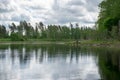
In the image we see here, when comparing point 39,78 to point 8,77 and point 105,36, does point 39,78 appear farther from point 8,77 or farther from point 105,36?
point 105,36

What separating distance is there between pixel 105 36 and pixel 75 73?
102m

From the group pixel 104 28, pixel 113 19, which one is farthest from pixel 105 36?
pixel 113 19

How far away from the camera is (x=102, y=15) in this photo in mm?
137750

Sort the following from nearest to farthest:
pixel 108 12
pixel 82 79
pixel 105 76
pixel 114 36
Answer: pixel 82 79 → pixel 105 76 → pixel 114 36 → pixel 108 12

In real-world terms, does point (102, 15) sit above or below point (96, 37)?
above

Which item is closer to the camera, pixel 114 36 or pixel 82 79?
pixel 82 79

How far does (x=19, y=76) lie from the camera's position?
34.9m

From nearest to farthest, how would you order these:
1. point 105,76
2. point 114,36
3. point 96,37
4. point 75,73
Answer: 1. point 105,76
2. point 75,73
3. point 114,36
4. point 96,37

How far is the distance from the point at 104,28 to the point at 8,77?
337 feet

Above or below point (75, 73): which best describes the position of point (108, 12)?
above

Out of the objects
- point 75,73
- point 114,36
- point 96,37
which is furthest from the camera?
point 96,37

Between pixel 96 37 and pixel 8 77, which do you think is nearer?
pixel 8 77

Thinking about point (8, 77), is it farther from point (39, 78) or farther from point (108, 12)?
point (108, 12)

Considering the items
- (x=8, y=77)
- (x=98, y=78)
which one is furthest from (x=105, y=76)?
(x=8, y=77)
